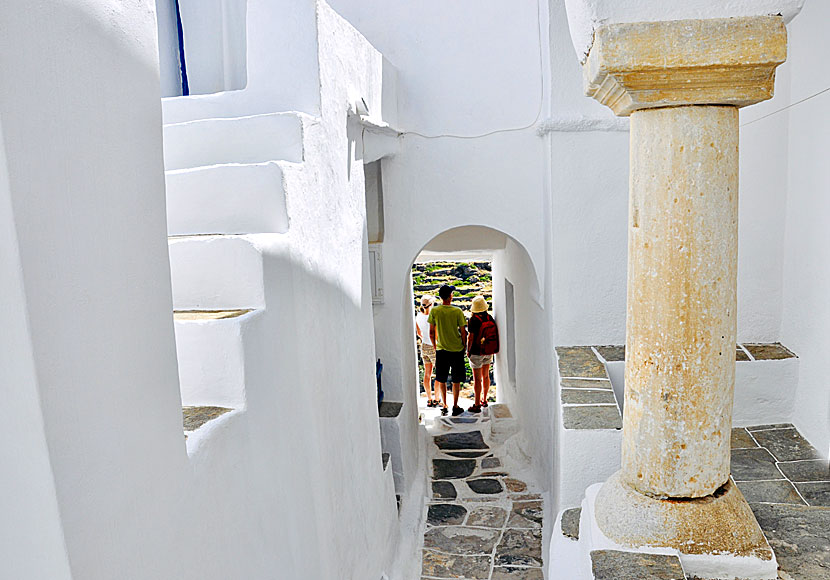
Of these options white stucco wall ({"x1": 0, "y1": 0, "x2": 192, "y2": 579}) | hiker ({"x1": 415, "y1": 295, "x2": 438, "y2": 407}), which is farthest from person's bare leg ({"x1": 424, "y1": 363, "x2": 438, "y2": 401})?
white stucco wall ({"x1": 0, "y1": 0, "x2": 192, "y2": 579})

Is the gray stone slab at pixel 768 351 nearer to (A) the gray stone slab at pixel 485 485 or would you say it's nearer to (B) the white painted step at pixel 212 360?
(A) the gray stone slab at pixel 485 485

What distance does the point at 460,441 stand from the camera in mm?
7867

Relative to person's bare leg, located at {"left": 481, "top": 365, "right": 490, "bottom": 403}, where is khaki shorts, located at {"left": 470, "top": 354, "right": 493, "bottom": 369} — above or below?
above

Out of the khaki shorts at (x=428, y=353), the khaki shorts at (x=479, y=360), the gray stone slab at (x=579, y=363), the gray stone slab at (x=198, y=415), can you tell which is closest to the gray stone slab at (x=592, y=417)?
the gray stone slab at (x=579, y=363)

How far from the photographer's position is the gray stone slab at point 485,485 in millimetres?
6525

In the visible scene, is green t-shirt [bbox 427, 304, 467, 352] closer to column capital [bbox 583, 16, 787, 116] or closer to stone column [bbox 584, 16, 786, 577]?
stone column [bbox 584, 16, 786, 577]

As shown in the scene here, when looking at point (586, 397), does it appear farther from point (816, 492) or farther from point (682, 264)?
point (682, 264)

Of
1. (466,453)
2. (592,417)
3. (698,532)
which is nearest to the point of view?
(698,532)

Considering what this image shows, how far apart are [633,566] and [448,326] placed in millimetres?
6710

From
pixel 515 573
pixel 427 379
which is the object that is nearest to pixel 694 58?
pixel 515 573

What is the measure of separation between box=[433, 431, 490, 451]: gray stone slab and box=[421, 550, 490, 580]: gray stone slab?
221cm

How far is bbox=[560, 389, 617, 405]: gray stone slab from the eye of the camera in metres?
4.46

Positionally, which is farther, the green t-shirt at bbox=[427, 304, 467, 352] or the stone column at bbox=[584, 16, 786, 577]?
the green t-shirt at bbox=[427, 304, 467, 352]

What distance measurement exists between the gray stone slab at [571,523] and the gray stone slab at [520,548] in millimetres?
2080
